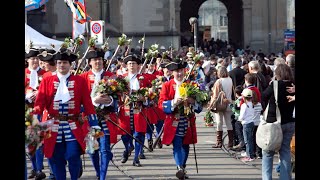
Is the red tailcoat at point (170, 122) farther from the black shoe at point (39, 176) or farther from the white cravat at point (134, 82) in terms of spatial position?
the white cravat at point (134, 82)

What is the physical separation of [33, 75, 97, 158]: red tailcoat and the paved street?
269 centimetres

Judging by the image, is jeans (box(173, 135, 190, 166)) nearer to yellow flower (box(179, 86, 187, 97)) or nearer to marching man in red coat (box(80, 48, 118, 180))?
yellow flower (box(179, 86, 187, 97))

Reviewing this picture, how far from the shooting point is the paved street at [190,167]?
1347 centimetres

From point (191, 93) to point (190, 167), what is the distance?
216cm

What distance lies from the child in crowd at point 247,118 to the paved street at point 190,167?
0.33 m

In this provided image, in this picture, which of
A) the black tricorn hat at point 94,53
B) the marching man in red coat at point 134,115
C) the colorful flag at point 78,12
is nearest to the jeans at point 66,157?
the black tricorn hat at point 94,53

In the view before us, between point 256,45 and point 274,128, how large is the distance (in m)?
33.7

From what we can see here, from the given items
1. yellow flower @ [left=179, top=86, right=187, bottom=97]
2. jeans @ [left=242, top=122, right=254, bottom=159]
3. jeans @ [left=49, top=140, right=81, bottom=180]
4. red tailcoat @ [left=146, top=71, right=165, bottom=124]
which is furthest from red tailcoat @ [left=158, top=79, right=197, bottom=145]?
red tailcoat @ [left=146, top=71, right=165, bottom=124]
